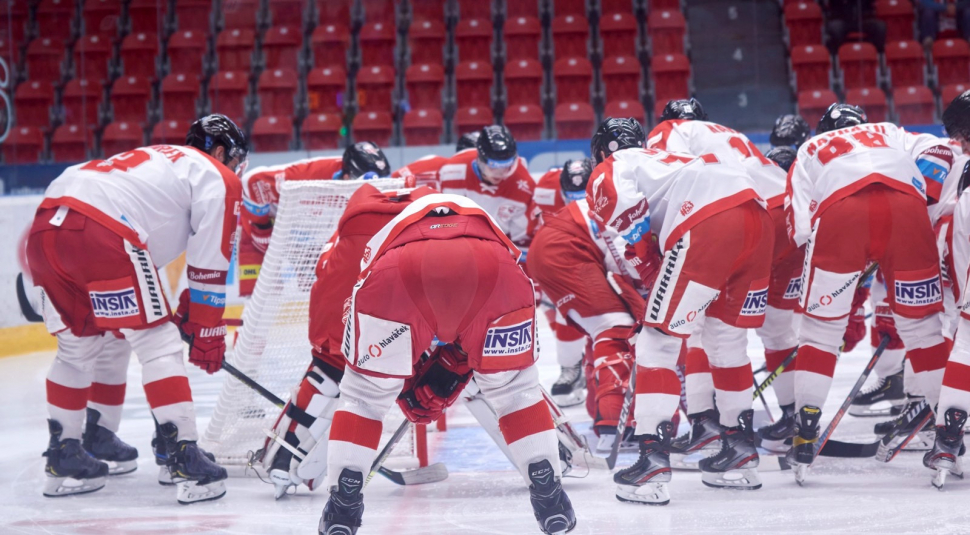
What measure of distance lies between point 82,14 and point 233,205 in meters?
4.81

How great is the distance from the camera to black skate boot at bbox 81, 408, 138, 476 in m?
3.38

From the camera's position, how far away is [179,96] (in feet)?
23.7

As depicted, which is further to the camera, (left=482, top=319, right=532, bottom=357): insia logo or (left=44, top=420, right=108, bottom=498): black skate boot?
(left=44, top=420, right=108, bottom=498): black skate boot

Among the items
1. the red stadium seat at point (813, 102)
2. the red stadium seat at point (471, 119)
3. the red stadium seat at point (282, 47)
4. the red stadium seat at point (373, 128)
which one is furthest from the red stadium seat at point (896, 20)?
the red stadium seat at point (282, 47)

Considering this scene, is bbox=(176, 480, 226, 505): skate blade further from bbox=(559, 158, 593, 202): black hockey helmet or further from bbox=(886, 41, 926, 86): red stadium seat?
bbox=(886, 41, 926, 86): red stadium seat

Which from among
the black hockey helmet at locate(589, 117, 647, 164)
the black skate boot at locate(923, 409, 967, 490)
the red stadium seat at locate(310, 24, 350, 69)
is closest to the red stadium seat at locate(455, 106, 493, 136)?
the red stadium seat at locate(310, 24, 350, 69)

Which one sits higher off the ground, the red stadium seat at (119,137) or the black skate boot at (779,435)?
the red stadium seat at (119,137)

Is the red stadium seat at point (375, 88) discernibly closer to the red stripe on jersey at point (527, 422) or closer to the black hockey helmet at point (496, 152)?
the black hockey helmet at point (496, 152)

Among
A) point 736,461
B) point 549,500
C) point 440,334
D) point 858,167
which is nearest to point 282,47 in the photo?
point 858,167

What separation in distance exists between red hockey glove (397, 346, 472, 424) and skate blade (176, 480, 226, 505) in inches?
33.7

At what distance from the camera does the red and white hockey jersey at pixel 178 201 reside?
2.95 metres

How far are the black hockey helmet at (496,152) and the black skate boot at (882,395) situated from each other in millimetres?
1854

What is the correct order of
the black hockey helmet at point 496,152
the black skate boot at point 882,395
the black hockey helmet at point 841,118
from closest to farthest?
the black hockey helmet at point 841,118, the black skate boot at point 882,395, the black hockey helmet at point 496,152

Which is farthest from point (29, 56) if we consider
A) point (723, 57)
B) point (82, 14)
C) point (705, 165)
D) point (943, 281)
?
point (943, 281)
